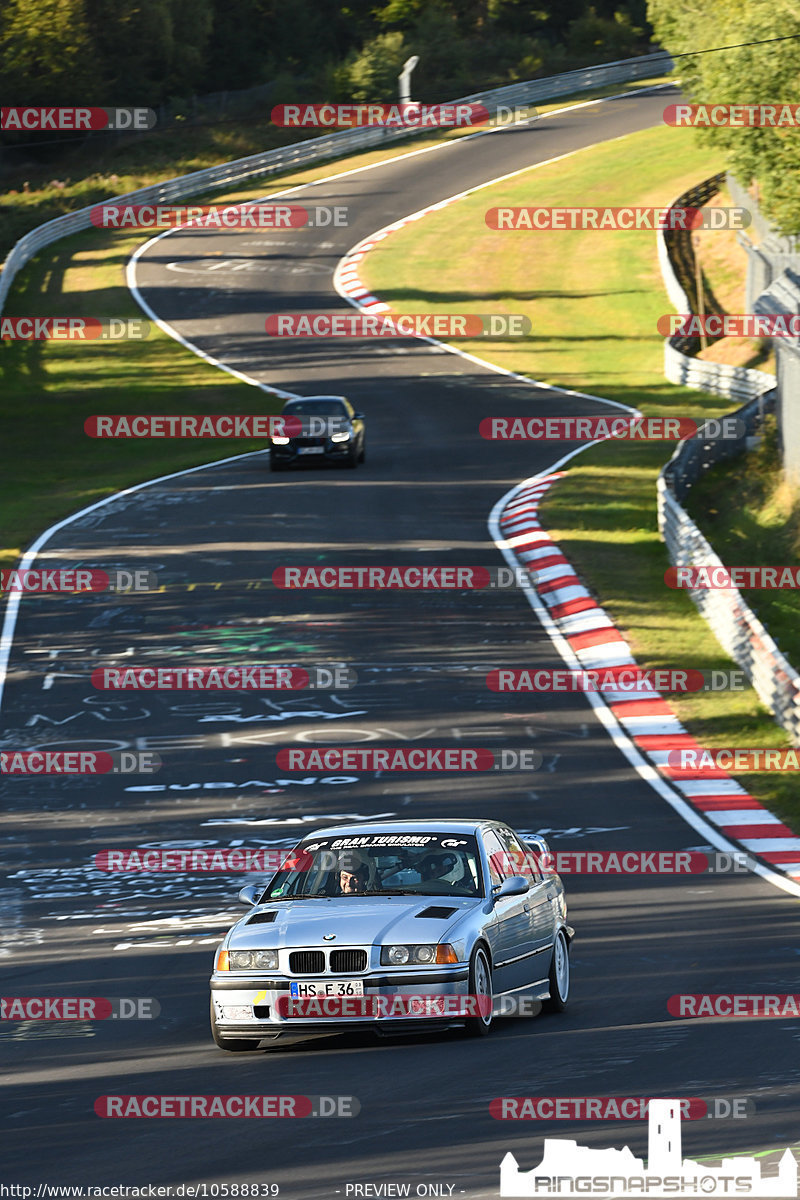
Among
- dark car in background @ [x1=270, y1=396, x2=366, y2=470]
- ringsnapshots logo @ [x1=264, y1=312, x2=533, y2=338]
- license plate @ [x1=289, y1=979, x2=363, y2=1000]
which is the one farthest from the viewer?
ringsnapshots logo @ [x1=264, y1=312, x2=533, y2=338]

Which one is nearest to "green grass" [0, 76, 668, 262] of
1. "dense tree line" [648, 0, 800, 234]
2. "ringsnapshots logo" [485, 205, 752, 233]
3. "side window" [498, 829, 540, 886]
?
"ringsnapshots logo" [485, 205, 752, 233]

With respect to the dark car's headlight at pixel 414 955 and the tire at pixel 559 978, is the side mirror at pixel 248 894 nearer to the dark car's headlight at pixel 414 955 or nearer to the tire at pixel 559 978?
the dark car's headlight at pixel 414 955

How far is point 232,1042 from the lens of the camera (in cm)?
962

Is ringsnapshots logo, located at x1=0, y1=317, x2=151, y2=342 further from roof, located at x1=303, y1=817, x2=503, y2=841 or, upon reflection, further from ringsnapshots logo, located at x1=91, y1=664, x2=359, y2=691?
roof, located at x1=303, y1=817, x2=503, y2=841

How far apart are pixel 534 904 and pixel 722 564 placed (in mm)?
13672

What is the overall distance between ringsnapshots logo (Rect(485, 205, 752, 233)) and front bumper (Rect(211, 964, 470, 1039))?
5266 centimetres

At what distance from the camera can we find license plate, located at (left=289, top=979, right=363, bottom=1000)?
9.39m

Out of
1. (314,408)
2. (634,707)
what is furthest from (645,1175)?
(314,408)

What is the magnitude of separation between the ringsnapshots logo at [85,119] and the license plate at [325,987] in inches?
2727

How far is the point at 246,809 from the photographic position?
1675 centimetres

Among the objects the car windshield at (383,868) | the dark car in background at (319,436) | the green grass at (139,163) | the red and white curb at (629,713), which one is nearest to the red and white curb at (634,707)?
the red and white curb at (629,713)

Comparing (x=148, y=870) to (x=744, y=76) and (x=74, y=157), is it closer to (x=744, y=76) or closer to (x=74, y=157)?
(x=744, y=76)

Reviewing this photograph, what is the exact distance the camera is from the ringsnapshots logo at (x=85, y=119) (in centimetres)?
7550

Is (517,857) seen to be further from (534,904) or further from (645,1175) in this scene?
(645,1175)
